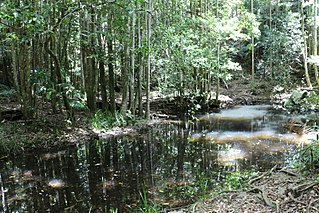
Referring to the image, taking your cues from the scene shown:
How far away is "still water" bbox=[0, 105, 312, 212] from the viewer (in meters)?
5.94

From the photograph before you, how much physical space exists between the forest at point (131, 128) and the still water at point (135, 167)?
0.10 ft

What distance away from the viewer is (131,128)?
42.4 feet

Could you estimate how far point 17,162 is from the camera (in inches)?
342

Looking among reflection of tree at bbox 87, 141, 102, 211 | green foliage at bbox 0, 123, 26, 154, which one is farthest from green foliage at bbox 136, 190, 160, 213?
green foliage at bbox 0, 123, 26, 154

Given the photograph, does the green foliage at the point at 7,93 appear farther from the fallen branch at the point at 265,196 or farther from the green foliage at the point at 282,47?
the green foliage at the point at 282,47

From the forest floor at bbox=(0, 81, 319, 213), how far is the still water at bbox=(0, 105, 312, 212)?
706mm

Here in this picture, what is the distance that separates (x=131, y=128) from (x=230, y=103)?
34.9ft

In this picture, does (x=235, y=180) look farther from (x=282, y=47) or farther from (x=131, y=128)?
(x=282, y=47)

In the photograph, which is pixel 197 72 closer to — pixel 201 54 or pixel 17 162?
pixel 201 54

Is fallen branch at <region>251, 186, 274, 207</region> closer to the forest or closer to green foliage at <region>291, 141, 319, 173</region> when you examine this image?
the forest

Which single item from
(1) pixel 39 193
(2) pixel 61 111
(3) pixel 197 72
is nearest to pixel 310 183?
Answer: (1) pixel 39 193

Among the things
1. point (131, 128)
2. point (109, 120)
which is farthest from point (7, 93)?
point (131, 128)

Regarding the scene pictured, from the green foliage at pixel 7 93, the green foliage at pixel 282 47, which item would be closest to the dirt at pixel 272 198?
the green foliage at pixel 7 93

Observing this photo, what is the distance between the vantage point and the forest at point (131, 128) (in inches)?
224
